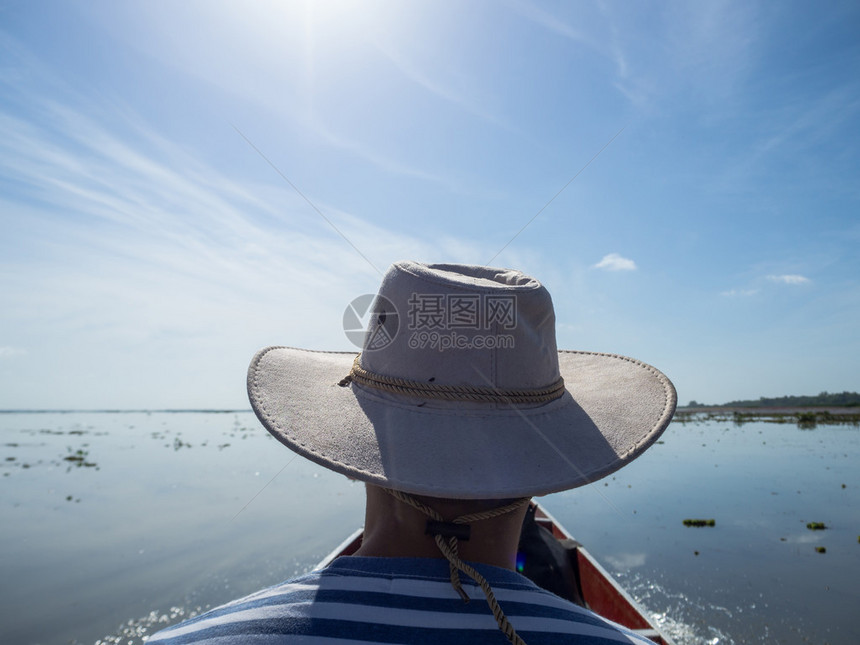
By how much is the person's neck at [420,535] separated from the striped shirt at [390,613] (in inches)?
2.6

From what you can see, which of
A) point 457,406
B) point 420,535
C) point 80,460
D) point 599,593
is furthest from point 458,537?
point 80,460

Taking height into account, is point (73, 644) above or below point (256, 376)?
below

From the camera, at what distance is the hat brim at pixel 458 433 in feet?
3.68

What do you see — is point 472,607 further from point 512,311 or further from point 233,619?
Result: point 512,311

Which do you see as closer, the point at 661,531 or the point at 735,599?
the point at 735,599

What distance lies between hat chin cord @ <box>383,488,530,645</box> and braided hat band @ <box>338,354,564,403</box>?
27 centimetres

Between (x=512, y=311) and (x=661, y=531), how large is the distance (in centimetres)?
1333

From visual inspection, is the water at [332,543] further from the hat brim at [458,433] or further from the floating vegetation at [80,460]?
the hat brim at [458,433]

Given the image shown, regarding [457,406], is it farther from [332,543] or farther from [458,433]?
[332,543]

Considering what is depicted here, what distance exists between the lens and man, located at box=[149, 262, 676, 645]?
99cm

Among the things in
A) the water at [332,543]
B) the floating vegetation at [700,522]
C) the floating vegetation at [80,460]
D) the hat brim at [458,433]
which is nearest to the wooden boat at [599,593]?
the water at [332,543]

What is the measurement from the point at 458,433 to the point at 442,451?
73mm

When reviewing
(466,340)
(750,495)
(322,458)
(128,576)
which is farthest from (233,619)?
(750,495)

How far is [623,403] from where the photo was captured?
1536mm
